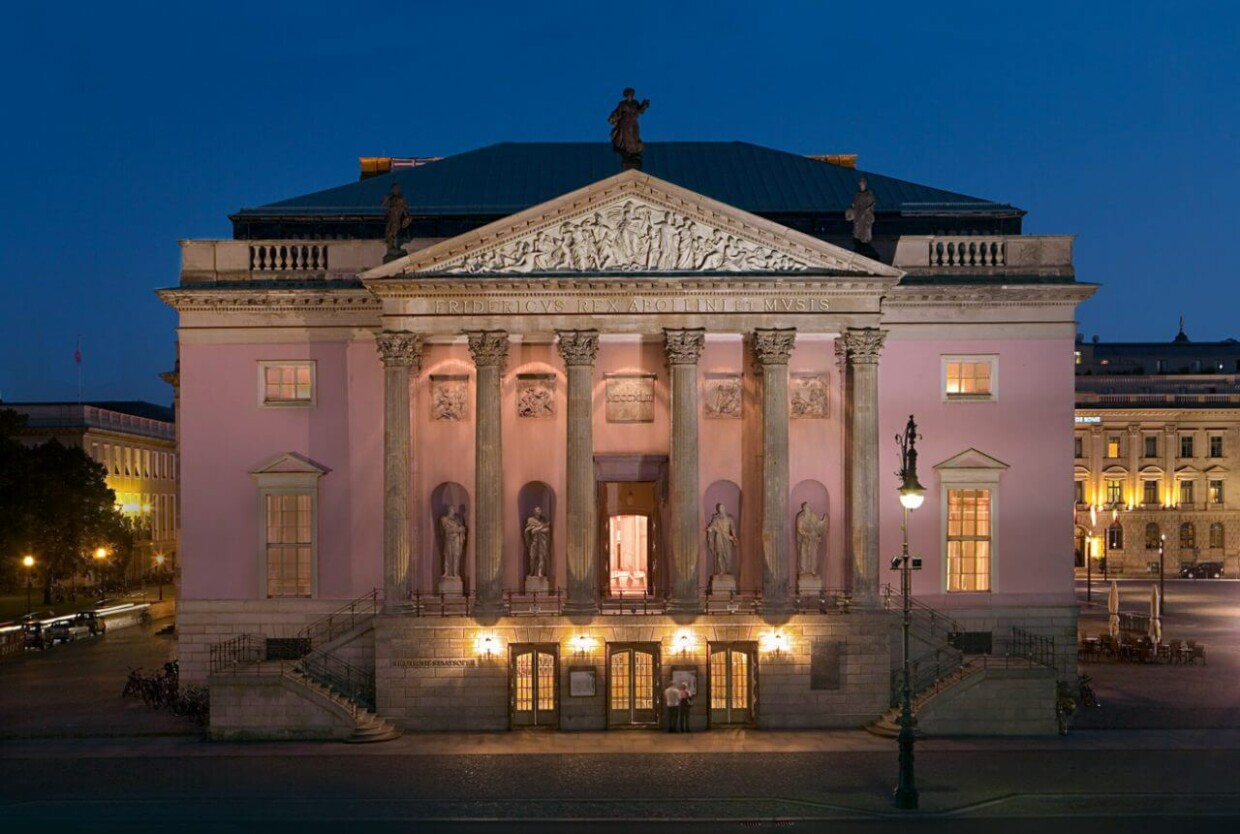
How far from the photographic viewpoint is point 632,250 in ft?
128

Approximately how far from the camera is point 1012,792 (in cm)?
2966

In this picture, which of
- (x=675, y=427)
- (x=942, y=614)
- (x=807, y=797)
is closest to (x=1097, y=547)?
(x=942, y=614)

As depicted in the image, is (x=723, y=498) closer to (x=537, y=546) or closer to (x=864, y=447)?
(x=864, y=447)

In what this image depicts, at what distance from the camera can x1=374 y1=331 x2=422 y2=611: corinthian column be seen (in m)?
39.1

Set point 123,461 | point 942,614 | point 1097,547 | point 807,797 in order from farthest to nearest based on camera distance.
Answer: point 123,461 → point 1097,547 → point 942,614 → point 807,797

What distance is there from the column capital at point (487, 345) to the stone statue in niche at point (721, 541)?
8.32m

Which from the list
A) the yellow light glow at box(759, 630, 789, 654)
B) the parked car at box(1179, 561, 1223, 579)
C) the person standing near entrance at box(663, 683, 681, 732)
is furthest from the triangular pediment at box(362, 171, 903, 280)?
the parked car at box(1179, 561, 1223, 579)

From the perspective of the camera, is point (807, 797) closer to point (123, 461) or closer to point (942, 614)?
point (942, 614)

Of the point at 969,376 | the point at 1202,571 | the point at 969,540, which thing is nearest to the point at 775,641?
the point at 969,540

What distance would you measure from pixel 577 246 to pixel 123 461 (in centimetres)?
9102

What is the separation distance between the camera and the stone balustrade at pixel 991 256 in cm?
4238

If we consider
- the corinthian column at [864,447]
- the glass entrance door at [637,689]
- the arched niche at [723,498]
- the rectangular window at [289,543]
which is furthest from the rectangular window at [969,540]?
the rectangular window at [289,543]

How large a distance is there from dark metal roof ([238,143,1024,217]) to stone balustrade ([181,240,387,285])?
14.1 feet

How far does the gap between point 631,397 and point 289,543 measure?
12325mm
